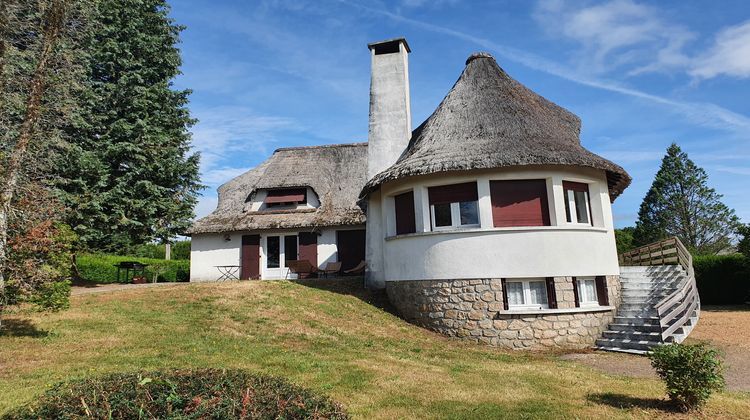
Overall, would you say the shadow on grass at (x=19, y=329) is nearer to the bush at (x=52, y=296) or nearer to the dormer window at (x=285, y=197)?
the bush at (x=52, y=296)

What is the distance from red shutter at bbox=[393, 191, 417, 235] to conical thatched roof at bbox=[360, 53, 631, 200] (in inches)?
36.5

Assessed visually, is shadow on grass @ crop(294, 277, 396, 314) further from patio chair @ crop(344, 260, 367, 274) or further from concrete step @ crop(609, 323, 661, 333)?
concrete step @ crop(609, 323, 661, 333)

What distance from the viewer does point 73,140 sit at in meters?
18.9

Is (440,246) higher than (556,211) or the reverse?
the reverse

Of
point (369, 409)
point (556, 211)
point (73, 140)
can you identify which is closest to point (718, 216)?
point (556, 211)

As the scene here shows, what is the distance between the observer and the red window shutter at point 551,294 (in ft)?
38.8

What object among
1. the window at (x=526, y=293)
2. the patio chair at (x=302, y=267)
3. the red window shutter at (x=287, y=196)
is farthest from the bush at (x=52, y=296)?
the red window shutter at (x=287, y=196)

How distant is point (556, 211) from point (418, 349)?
17.6 ft

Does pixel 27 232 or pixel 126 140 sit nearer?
pixel 27 232

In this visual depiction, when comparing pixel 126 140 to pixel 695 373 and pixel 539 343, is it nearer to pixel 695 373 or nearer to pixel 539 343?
pixel 539 343

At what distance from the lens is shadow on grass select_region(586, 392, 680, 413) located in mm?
6398

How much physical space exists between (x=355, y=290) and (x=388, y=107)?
7.22 m

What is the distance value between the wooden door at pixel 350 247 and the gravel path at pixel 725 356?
11.1 m

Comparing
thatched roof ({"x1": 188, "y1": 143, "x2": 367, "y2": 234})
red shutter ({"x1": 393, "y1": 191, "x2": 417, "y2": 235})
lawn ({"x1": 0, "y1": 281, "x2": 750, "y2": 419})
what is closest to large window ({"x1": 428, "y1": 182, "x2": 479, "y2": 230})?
red shutter ({"x1": 393, "y1": 191, "x2": 417, "y2": 235})
